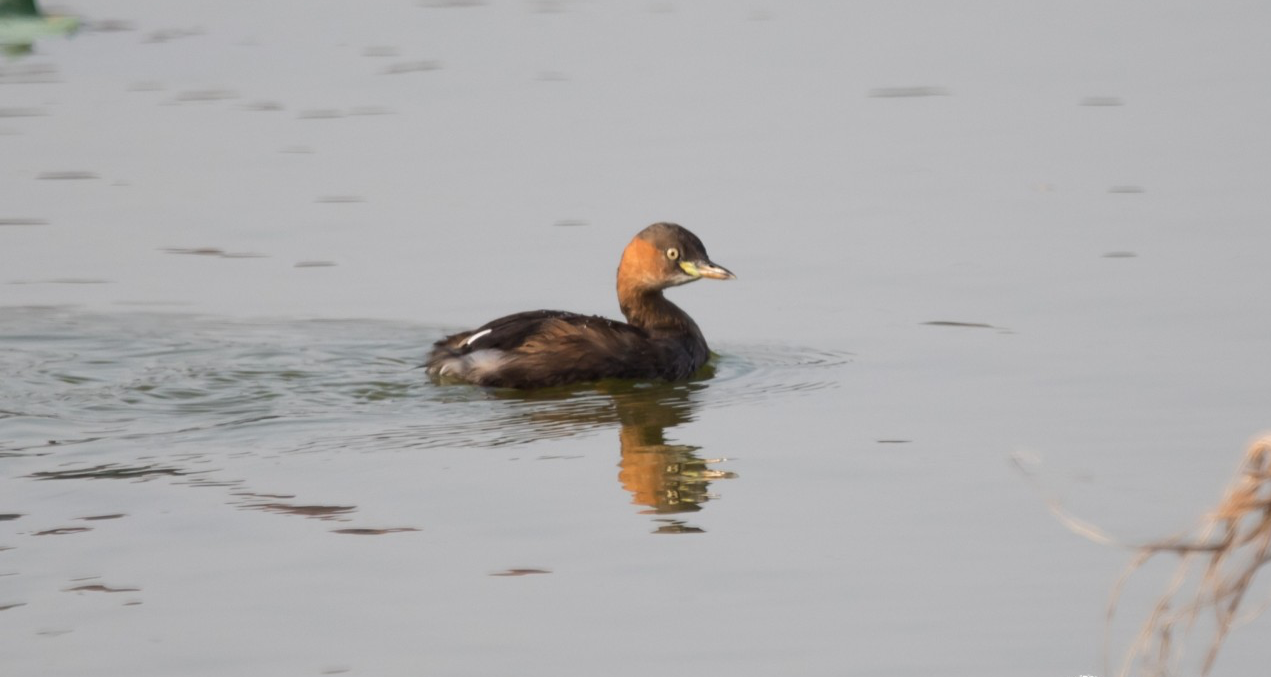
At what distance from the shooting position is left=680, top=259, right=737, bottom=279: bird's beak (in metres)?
10.9

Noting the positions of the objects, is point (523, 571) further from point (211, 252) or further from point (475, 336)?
point (211, 252)

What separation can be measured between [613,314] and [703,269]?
42.6 inches

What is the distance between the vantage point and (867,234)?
12516 millimetres

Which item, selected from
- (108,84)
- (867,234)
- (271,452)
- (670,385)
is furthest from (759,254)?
(108,84)

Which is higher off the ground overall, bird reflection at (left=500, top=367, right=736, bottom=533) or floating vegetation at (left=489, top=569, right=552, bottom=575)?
floating vegetation at (left=489, top=569, right=552, bottom=575)

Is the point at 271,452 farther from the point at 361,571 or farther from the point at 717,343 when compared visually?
the point at 717,343

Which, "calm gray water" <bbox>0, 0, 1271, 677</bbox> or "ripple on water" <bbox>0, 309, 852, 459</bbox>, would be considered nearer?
"calm gray water" <bbox>0, 0, 1271, 677</bbox>

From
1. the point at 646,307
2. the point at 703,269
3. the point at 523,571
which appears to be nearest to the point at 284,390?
the point at 646,307

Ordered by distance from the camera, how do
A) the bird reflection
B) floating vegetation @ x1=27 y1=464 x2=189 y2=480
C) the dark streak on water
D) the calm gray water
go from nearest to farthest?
1. the calm gray water
2. the bird reflection
3. floating vegetation @ x1=27 y1=464 x2=189 y2=480
4. the dark streak on water

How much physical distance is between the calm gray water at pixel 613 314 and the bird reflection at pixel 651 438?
42 mm

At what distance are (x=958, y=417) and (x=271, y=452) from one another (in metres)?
3.08

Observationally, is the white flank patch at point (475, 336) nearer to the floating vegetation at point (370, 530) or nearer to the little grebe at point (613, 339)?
the little grebe at point (613, 339)

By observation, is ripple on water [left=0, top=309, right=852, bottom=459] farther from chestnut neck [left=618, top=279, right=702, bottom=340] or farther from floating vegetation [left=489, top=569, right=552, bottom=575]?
floating vegetation [left=489, top=569, right=552, bottom=575]

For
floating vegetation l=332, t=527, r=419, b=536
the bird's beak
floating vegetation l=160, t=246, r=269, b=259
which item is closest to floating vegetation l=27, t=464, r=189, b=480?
floating vegetation l=332, t=527, r=419, b=536
